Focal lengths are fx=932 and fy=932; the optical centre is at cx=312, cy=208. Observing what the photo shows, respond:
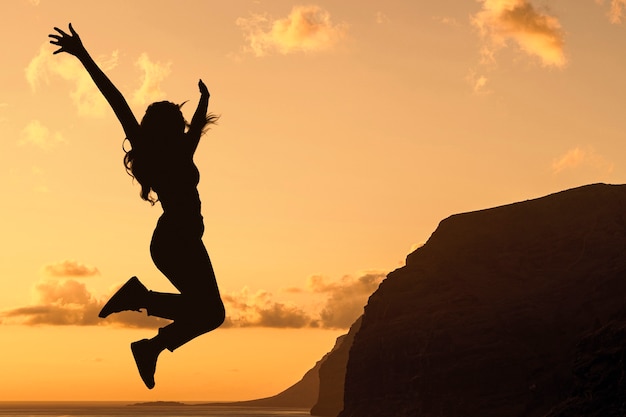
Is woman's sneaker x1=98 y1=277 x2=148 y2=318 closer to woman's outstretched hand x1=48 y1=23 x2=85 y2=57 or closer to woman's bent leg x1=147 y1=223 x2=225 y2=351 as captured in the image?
woman's bent leg x1=147 y1=223 x2=225 y2=351

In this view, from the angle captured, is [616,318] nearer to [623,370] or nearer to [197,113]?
[623,370]

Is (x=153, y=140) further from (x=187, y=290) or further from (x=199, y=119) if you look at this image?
(x=187, y=290)

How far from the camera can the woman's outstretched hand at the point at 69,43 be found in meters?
5.25

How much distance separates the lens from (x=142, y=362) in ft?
18.2

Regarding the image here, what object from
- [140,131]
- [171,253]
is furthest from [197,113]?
[171,253]

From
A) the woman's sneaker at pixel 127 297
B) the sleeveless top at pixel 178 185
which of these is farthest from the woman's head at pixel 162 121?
the woman's sneaker at pixel 127 297

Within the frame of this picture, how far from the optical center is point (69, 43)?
5.30m

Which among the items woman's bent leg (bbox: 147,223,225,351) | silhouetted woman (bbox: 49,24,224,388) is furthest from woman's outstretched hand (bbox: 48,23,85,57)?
woman's bent leg (bbox: 147,223,225,351)

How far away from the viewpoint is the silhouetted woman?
17.2 feet

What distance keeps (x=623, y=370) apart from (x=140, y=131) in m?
112

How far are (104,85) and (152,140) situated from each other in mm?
421

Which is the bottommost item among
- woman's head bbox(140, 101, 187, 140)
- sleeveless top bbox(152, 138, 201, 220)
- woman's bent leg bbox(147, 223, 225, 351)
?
woman's bent leg bbox(147, 223, 225, 351)

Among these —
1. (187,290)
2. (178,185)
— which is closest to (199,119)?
(178,185)

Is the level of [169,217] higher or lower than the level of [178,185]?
lower
